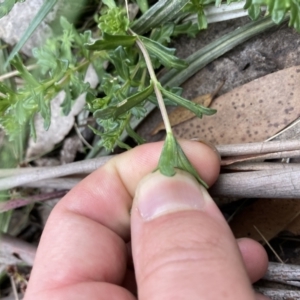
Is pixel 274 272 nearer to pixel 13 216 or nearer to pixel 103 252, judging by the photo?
pixel 103 252

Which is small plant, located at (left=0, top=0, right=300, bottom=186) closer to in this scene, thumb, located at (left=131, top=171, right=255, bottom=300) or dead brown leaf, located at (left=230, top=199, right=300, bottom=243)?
thumb, located at (left=131, top=171, right=255, bottom=300)

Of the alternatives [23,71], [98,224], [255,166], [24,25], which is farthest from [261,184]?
[24,25]

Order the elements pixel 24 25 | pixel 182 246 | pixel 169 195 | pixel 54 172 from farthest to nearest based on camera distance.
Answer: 1. pixel 24 25
2. pixel 54 172
3. pixel 169 195
4. pixel 182 246

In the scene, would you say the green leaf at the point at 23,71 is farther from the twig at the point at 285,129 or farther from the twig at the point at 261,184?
the twig at the point at 285,129

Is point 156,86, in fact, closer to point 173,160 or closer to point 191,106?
point 191,106

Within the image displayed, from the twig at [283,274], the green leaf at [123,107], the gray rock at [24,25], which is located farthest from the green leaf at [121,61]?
the twig at [283,274]
